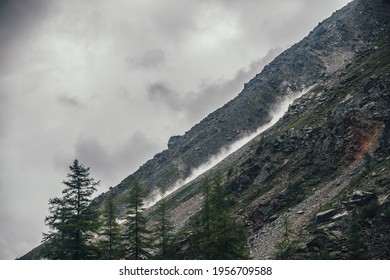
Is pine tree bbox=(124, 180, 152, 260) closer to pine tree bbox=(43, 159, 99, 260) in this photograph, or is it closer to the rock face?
pine tree bbox=(43, 159, 99, 260)

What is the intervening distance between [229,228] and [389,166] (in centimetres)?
3700

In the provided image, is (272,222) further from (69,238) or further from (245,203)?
(69,238)

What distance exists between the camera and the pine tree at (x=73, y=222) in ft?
107

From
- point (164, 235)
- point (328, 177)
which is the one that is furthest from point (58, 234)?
point (328, 177)

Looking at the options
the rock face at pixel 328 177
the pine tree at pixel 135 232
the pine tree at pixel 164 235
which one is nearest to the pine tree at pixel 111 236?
the pine tree at pixel 135 232

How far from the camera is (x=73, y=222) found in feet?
108

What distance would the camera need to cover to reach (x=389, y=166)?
61031 mm

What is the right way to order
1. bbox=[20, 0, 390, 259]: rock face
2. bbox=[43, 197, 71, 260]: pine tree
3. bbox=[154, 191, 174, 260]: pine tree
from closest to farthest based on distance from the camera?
bbox=[43, 197, 71, 260]: pine tree
bbox=[20, 0, 390, 259]: rock face
bbox=[154, 191, 174, 260]: pine tree

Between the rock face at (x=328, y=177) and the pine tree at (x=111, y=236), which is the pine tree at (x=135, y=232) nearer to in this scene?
the pine tree at (x=111, y=236)

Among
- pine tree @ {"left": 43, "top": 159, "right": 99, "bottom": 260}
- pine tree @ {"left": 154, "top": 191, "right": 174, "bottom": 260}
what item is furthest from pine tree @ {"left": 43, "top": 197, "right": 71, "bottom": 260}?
pine tree @ {"left": 154, "top": 191, "right": 174, "bottom": 260}

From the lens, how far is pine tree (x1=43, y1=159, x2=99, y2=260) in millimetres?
32469

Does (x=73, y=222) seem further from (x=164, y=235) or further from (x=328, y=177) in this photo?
(x=328, y=177)
